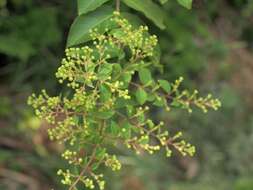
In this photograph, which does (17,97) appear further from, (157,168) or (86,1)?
(86,1)

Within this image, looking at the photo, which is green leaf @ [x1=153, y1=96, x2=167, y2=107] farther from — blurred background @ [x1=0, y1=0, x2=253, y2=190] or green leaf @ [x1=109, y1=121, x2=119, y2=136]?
blurred background @ [x1=0, y1=0, x2=253, y2=190]

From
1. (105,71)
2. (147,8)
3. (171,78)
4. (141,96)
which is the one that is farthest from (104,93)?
(171,78)

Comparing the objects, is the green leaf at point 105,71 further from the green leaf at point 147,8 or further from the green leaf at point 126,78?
the green leaf at point 147,8

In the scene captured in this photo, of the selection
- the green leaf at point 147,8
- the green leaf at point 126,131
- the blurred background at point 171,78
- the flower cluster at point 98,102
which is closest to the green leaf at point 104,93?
the flower cluster at point 98,102

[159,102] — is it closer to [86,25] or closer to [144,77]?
[144,77]

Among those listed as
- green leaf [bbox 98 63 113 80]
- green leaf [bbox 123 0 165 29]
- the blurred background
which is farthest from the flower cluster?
the blurred background

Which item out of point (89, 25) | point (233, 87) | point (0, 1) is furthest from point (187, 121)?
point (89, 25)
